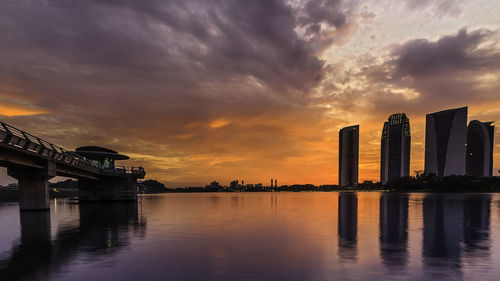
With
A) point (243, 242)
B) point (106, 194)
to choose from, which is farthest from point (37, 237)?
point (106, 194)

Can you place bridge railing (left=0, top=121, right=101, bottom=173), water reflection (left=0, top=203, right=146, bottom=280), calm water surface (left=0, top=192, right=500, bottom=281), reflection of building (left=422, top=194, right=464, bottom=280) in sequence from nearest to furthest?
calm water surface (left=0, top=192, right=500, bottom=281) < water reflection (left=0, top=203, right=146, bottom=280) < reflection of building (left=422, top=194, right=464, bottom=280) < bridge railing (left=0, top=121, right=101, bottom=173)

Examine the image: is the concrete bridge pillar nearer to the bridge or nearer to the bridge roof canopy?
the bridge

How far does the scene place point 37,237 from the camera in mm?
21266

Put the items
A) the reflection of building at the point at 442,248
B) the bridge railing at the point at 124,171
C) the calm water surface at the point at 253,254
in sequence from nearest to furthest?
the calm water surface at the point at 253,254 → the reflection of building at the point at 442,248 → the bridge railing at the point at 124,171

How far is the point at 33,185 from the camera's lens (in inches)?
1612

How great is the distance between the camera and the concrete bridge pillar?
131 feet

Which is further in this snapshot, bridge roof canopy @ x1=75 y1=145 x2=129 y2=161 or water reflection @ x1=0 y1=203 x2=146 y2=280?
bridge roof canopy @ x1=75 y1=145 x2=129 y2=161

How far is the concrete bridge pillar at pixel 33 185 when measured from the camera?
39.8m

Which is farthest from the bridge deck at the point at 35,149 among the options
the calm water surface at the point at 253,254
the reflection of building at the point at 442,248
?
the reflection of building at the point at 442,248

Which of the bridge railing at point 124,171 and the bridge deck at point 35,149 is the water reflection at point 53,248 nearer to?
the bridge deck at point 35,149

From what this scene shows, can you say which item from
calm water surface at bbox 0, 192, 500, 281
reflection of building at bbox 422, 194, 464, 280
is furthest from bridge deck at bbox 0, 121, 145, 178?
reflection of building at bbox 422, 194, 464, 280

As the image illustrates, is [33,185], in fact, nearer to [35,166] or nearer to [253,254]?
[35,166]

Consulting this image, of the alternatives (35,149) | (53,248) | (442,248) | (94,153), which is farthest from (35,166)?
(442,248)

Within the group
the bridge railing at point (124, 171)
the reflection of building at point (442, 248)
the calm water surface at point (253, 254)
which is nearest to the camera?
the calm water surface at point (253, 254)
